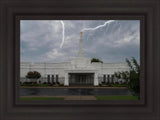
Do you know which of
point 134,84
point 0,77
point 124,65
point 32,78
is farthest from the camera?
point 124,65

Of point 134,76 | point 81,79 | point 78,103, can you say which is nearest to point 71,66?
point 81,79

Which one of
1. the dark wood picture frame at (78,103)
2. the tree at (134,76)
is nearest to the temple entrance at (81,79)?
the tree at (134,76)

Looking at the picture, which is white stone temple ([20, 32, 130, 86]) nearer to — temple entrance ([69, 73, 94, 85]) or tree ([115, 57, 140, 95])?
temple entrance ([69, 73, 94, 85])

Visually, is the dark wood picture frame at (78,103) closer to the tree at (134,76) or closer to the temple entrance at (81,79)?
the tree at (134,76)

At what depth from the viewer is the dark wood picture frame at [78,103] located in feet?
4.04

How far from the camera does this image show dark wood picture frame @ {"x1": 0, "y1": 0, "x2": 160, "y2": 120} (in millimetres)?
1232

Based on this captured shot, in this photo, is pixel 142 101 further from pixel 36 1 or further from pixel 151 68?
pixel 36 1

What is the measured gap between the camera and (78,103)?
49.8 inches

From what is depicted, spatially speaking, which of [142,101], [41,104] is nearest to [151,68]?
[142,101]

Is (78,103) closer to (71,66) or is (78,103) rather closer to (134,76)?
(134,76)

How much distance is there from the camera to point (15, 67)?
1273 millimetres

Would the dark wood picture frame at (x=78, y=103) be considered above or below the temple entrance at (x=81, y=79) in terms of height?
above

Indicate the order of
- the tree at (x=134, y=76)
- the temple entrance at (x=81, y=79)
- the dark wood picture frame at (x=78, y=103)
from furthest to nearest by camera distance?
the temple entrance at (x=81, y=79)
the tree at (x=134, y=76)
the dark wood picture frame at (x=78, y=103)

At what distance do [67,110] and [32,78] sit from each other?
14.6 metres
